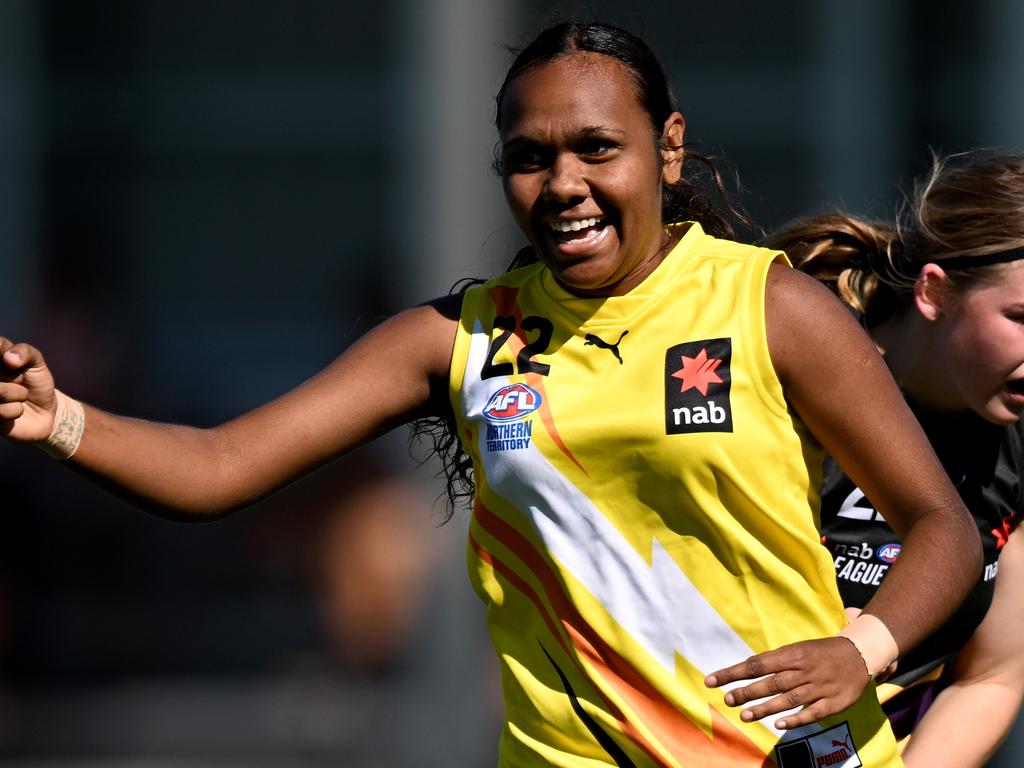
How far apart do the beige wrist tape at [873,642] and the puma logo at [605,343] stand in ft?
1.87

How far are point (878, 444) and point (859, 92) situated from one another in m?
6.42

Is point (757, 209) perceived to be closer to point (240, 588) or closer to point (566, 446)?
point (240, 588)

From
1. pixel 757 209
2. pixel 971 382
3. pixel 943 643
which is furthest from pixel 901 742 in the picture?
pixel 757 209

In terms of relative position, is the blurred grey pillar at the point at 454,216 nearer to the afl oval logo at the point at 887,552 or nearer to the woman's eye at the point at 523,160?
the afl oval logo at the point at 887,552

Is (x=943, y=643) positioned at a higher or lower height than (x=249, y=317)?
higher

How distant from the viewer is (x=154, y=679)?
306 inches

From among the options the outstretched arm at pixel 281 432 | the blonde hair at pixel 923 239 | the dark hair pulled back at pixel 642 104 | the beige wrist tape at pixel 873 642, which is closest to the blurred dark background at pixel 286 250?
the blonde hair at pixel 923 239

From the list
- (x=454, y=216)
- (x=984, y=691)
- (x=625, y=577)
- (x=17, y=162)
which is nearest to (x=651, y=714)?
(x=625, y=577)

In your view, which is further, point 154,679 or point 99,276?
point 99,276

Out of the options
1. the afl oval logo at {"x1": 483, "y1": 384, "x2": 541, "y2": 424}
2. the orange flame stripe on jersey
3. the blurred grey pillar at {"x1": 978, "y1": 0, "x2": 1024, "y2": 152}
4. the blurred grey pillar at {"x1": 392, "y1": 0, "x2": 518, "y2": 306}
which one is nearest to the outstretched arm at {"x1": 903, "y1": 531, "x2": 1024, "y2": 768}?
the orange flame stripe on jersey

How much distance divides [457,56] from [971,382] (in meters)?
4.35

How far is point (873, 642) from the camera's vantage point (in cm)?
253

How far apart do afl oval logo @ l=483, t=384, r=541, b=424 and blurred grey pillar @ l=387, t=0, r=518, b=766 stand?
3847 millimetres

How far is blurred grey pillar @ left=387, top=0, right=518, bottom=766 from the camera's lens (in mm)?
6734
